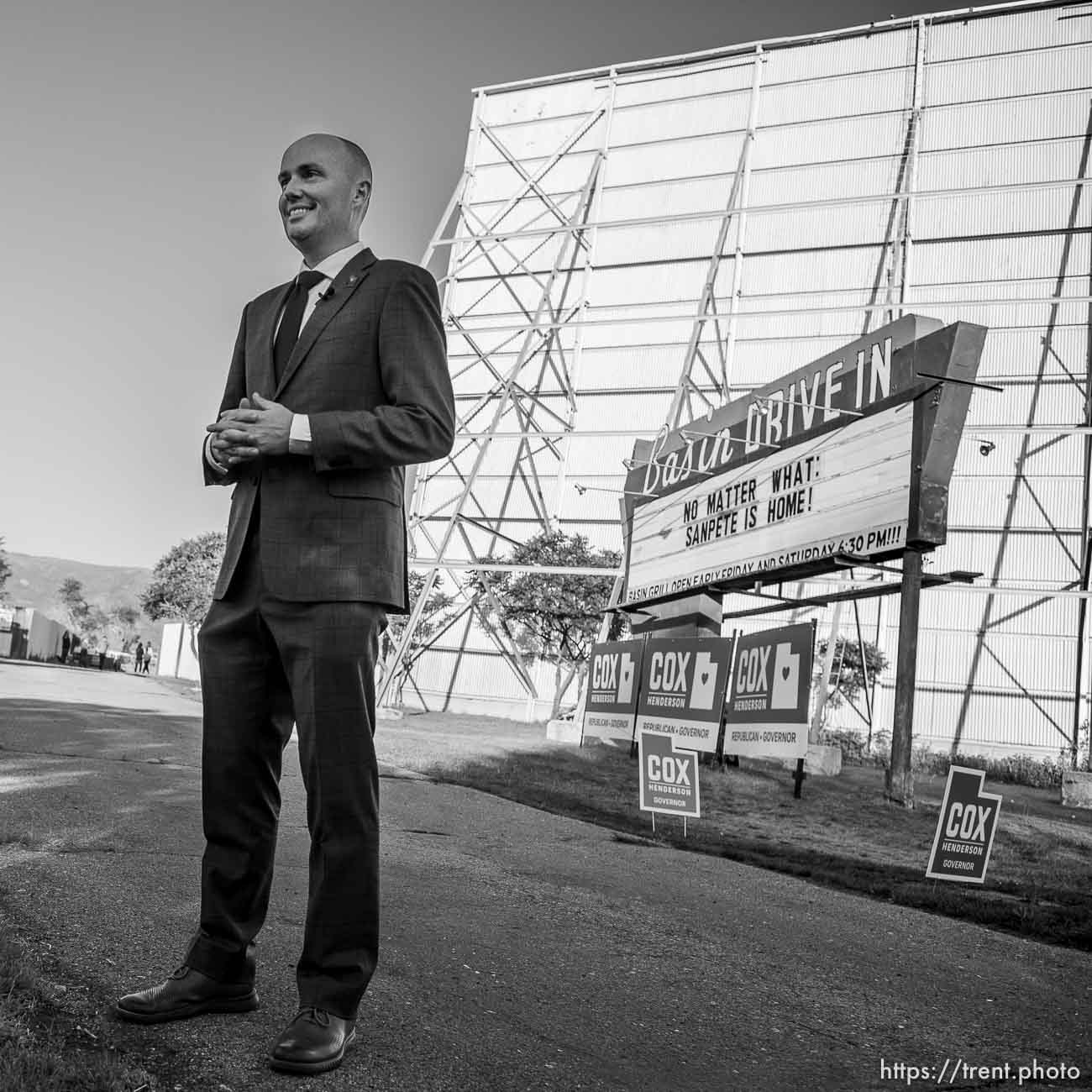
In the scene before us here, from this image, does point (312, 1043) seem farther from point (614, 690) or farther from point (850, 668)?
point (850, 668)

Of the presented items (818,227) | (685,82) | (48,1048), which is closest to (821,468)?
(48,1048)

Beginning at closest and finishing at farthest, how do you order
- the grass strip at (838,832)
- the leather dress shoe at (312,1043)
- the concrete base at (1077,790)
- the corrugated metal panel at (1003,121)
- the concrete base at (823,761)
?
the leather dress shoe at (312,1043) → the grass strip at (838,832) → the concrete base at (1077,790) → the concrete base at (823,761) → the corrugated metal panel at (1003,121)

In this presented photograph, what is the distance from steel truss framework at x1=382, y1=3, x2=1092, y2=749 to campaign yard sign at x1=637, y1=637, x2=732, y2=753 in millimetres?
12434

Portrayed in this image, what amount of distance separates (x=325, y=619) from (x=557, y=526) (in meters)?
28.4

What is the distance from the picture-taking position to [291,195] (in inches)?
101

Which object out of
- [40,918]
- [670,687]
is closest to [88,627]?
[670,687]

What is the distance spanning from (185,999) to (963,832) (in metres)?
5.61

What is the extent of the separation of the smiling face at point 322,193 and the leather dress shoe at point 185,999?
1.63 m

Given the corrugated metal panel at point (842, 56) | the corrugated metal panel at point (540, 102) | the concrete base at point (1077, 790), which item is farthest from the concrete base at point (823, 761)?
the corrugated metal panel at point (540, 102)

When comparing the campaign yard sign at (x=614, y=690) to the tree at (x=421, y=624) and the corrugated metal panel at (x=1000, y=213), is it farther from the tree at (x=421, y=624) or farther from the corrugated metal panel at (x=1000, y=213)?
the corrugated metal panel at (x=1000, y=213)

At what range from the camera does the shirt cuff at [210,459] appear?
2496mm

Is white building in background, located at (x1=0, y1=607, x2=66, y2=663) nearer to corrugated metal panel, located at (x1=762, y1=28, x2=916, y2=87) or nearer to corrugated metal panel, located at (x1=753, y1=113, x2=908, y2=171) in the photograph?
corrugated metal panel, located at (x1=753, y1=113, x2=908, y2=171)

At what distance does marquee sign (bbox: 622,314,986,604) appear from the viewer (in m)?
9.08

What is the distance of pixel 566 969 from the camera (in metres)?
3.14
